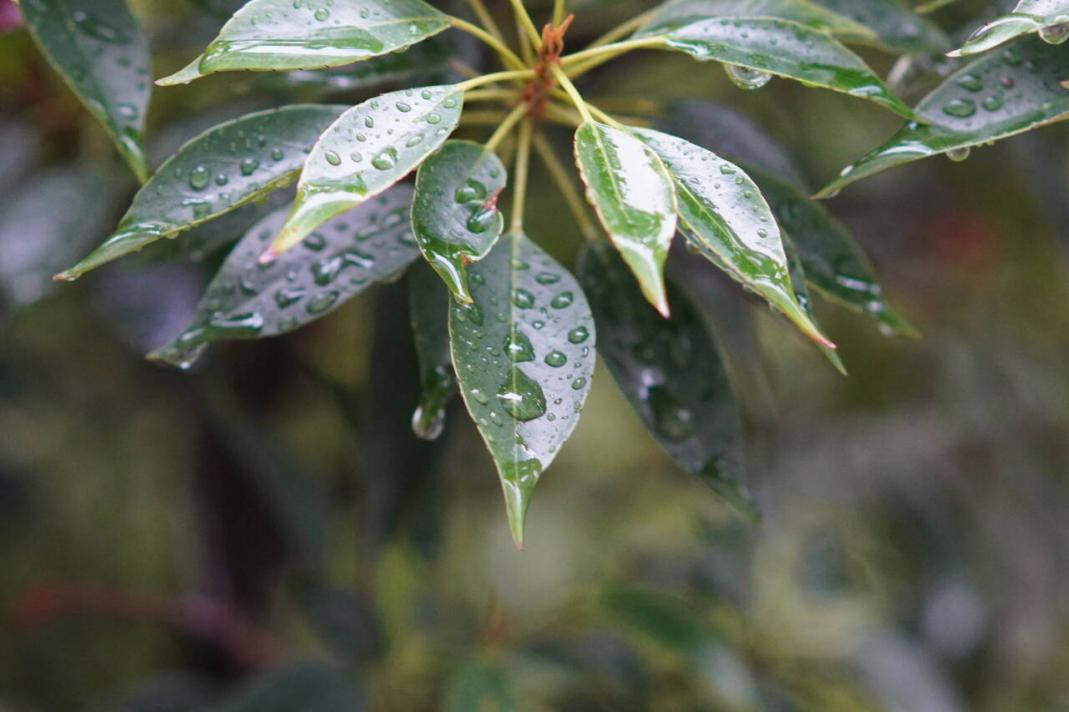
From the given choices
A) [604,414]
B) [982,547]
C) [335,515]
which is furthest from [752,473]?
[604,414]

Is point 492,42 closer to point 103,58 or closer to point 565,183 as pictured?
point 565,183

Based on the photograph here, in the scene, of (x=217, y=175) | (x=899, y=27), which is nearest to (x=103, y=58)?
(x=217, y=175)

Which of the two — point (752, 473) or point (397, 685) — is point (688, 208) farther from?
point (397, 685)

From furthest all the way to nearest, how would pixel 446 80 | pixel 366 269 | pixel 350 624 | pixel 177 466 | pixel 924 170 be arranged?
pixel 177 466 → pixel 924 170 → pixel 350 624 → pixel 446 80 → pixel 366 269

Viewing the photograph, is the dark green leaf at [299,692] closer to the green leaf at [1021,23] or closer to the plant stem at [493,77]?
the plant stem at [493,77]

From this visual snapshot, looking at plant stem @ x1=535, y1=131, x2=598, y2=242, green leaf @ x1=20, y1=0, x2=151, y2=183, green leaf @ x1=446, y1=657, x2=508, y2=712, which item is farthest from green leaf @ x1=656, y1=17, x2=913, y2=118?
green leaf @ x1=446, y1=657, x2=508, y2=712
